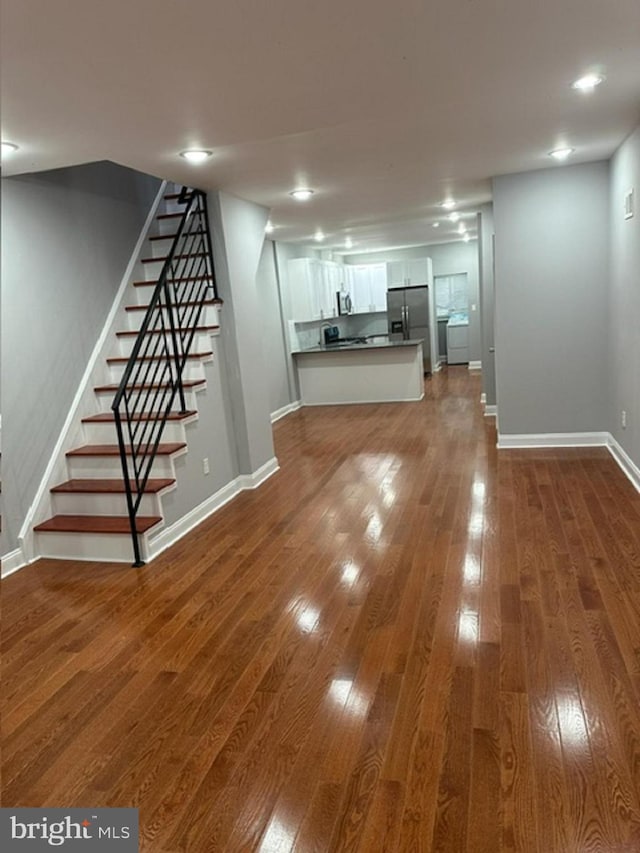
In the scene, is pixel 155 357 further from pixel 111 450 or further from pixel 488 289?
pixel 488 289

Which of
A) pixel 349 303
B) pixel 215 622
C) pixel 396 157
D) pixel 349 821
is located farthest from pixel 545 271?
pixel 349 303

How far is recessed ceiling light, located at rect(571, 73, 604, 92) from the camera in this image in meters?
2.59

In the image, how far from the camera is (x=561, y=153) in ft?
13.5

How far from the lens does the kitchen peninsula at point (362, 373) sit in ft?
26.4

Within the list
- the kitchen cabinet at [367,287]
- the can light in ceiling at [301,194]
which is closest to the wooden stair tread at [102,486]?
the can light in ceiling at [301,194]

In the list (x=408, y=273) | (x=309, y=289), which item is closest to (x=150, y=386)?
(x=309, y=289)

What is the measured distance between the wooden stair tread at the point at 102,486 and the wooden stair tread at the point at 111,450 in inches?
7.4

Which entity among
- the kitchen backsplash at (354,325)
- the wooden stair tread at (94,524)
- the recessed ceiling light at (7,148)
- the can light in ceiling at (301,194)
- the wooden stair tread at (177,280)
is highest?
the can light in ceiling at (301,194)

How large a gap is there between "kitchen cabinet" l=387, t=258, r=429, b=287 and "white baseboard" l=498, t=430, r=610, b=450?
6019 millimetres

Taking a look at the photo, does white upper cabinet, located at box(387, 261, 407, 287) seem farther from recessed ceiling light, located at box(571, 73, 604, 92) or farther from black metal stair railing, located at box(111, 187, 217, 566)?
recessed ceiling light, located at box(571, 73, 604, 92)

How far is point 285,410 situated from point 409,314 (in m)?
3.91

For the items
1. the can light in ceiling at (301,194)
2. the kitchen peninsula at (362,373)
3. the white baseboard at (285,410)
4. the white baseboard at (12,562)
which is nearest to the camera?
the white baseboard at (12,562)

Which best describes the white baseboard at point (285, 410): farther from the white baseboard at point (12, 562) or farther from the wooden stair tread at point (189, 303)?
the white baseboard at point (12, 562)

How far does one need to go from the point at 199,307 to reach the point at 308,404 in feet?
14.0
